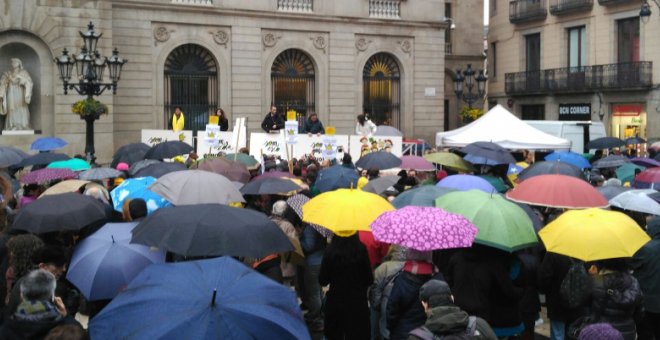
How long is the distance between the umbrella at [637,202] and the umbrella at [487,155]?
11.0ft

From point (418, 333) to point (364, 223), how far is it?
8.97ft

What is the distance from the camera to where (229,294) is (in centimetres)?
474

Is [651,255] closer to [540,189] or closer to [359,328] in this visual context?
[540,189]

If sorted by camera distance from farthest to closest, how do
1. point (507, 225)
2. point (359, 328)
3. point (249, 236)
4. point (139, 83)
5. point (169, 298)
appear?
point (139, 83)
point (359, 328)
point (507, 225)
point (249, 236)
point (169, 298)

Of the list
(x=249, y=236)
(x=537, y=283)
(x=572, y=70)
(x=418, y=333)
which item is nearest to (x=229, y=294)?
(x=418, y=333)

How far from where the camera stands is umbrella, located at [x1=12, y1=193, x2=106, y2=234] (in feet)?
26.2

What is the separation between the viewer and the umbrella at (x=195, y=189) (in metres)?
9.06

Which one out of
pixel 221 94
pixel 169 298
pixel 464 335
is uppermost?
pixel 221 94

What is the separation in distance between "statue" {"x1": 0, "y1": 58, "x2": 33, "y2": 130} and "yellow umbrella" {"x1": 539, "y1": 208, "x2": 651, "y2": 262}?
1966 centimetres

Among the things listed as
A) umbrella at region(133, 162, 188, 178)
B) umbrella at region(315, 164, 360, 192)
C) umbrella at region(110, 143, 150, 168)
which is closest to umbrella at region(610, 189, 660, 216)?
umbrella at region(315, 164, 360, 192)

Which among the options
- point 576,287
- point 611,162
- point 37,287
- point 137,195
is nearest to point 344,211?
point 576,287

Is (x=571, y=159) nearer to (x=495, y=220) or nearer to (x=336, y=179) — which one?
(x=336, y=179)

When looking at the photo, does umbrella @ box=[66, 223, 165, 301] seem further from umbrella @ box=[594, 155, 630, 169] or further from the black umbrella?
umbrella @ box=[594, 155, 630, 169]

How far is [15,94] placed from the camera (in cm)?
2353
